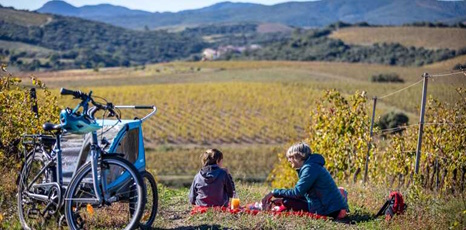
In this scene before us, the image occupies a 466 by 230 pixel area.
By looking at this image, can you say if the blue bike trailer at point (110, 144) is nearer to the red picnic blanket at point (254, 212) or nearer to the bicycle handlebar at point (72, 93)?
the bicycle handlebar at point (72, 93)

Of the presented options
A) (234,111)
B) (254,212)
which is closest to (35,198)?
(254,212)

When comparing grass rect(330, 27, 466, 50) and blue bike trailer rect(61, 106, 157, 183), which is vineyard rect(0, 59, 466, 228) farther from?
grass rect(330, 27, 466, 50)

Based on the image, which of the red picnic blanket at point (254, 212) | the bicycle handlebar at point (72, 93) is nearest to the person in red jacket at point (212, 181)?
the red picnic blanket at point (254, 212)

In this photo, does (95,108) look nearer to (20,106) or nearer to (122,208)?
(122,208)

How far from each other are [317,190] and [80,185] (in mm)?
2639

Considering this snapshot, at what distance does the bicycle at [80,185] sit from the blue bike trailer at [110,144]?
13 cm

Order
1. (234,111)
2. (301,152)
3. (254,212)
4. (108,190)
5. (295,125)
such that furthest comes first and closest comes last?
(234,111), (295,125), (301,152), (254,212), (108,190)

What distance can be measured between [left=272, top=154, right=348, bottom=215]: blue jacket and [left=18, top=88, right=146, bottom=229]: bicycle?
1.86 meters

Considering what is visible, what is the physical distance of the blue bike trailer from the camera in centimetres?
547

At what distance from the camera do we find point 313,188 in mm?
6578

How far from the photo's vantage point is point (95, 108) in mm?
5430

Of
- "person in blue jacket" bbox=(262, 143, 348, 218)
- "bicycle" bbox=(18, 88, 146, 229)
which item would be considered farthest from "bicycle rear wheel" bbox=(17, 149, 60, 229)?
"person in blue jacket" bbox=(262, 143, 348, 218)

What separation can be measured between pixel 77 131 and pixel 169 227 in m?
1.45

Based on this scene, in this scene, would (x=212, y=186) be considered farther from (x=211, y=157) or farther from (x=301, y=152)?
(x=301, y=152)
